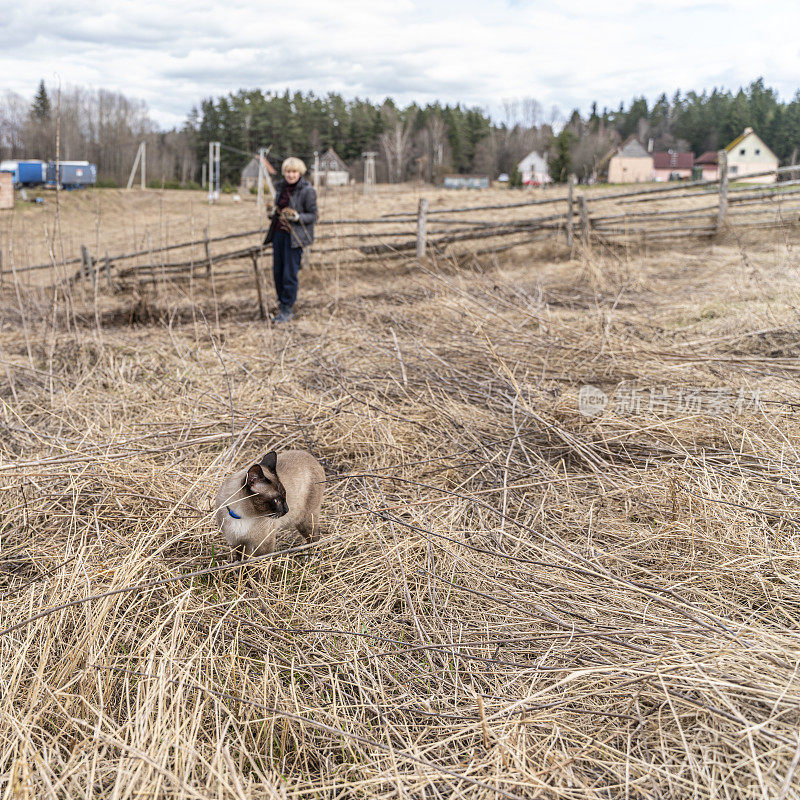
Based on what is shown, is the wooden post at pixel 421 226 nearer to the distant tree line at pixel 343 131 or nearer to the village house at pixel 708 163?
the distant tree line at pixel 343 131

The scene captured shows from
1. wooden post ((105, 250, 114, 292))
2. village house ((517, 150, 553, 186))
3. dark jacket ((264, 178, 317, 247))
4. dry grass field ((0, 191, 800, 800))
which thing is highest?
village house ((517, 150, 553, 186))

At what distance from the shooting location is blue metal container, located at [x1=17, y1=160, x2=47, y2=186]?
25625mm

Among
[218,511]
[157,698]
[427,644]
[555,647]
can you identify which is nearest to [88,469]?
[218,511]

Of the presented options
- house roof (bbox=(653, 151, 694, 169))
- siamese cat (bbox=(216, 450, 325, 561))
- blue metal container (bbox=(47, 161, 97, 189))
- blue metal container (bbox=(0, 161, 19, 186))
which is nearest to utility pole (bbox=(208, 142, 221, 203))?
blue metal container (bbox=(47, 161, 97, 189))

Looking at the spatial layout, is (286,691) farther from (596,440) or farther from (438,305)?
(438,305)

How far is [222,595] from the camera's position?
1997 millimetres

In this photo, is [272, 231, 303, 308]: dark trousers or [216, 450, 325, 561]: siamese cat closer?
[216, 450, 325, 561]: siamese cat

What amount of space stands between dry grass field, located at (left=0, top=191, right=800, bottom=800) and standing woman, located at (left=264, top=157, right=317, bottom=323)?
2.11m

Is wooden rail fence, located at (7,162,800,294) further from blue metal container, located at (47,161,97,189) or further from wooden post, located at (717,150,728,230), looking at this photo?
blue metal container, located at (47,161,97,189)

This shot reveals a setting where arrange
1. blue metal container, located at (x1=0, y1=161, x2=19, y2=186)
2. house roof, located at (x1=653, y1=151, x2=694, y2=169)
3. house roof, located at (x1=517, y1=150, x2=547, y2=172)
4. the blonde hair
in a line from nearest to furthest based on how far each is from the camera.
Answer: the blonde hair
blue metal container, located at (x1=0, y1=161, x2=19, y2=186)
house roof, located at (x1=517, y1=150, x2=547, y2=172)
house roof, located at (x1=653, y1=151, x2=694, y2=169)

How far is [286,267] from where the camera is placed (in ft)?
20.0

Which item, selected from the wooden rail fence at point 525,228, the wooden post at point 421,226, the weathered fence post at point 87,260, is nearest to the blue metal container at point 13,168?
the wooden rail fence at point 525,228

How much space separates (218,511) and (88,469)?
80cm

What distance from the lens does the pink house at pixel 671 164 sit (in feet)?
154
